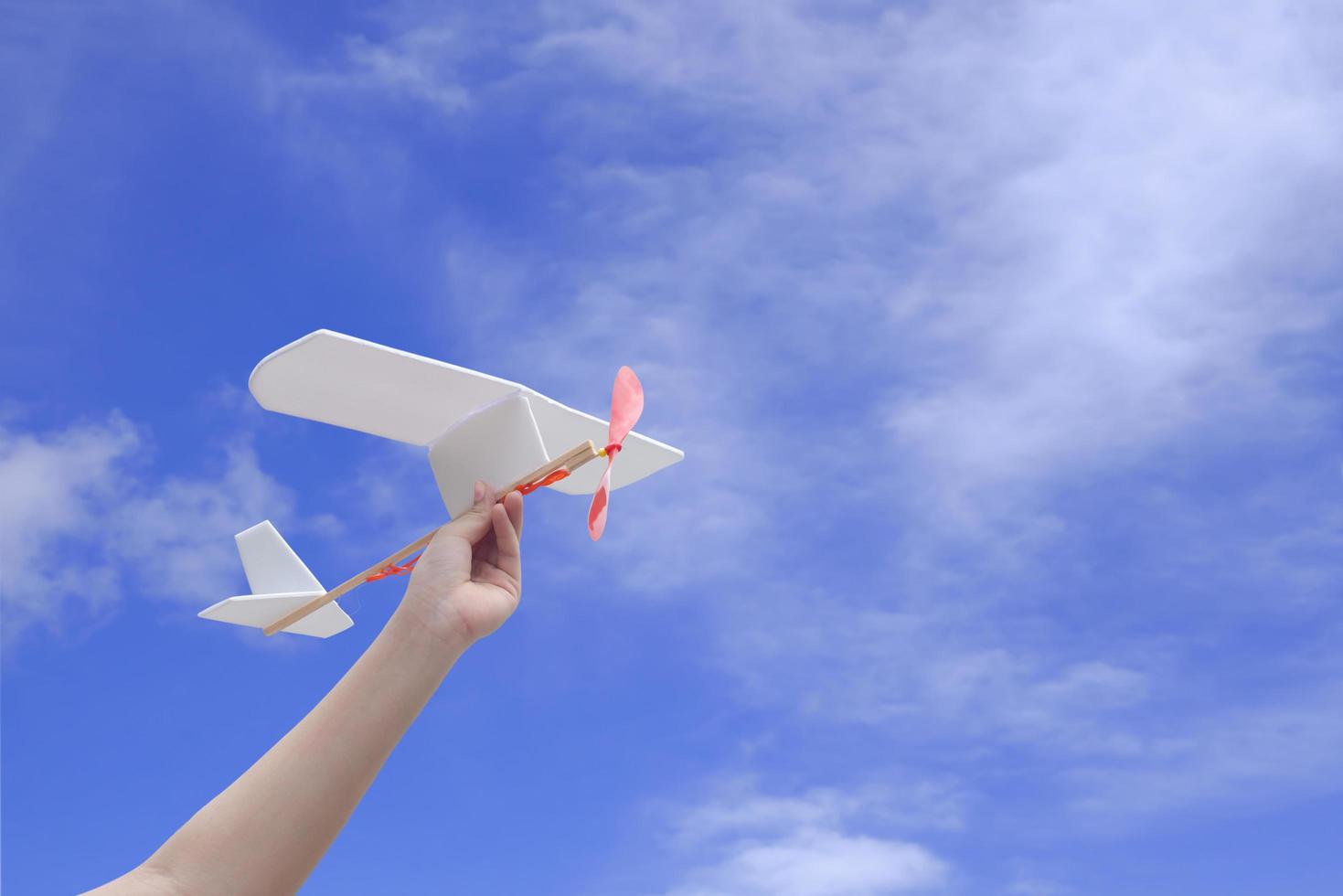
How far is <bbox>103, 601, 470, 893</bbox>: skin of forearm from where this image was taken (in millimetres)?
1971

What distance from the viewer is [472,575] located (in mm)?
2895

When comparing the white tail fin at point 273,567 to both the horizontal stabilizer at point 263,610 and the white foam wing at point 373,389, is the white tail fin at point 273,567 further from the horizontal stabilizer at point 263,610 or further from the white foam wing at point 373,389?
the white foam wing at point 373,389

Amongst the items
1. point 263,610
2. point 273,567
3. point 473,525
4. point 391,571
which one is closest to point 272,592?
point 273,567

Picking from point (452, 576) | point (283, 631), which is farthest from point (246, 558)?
point (452, 576)

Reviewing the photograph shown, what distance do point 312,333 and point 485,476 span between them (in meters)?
0.84

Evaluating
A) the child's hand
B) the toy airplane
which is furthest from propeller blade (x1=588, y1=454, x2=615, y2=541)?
the child's hand

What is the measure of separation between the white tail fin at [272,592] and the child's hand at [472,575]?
1736 mm

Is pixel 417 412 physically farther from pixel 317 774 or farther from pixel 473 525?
pixel 317 774

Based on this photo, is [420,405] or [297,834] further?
[420,405]

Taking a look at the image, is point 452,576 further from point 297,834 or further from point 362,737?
point 297,834

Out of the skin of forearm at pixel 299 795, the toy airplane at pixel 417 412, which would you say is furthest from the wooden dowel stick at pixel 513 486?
the skin of forearm at pixel 299 795

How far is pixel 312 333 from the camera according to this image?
4.10 m

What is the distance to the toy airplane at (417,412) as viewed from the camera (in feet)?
13.5

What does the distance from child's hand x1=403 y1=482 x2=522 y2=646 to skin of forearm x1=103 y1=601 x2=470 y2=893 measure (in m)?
0.19
